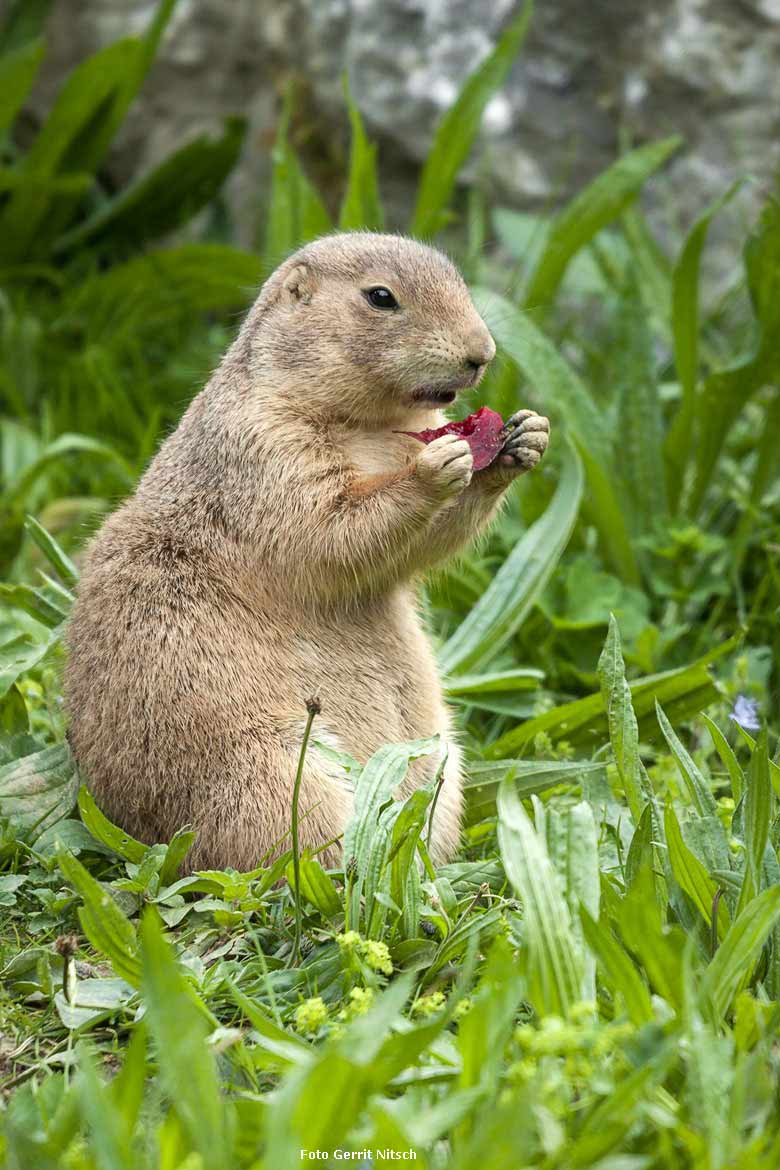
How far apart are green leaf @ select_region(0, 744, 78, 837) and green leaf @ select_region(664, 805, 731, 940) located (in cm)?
166

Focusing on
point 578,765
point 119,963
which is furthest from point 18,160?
point 119,963

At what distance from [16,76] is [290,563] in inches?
194

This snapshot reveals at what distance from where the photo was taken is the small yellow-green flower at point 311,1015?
265cm

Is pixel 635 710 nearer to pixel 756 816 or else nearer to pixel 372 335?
pixel 756 816

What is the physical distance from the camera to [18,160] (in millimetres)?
7961

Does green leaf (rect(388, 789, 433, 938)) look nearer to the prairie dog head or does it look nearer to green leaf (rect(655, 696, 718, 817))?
green leaf (rect(655, 696, 718, 817))

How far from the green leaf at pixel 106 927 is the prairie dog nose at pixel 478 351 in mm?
1689

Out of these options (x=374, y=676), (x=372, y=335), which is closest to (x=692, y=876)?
(x=374, y=676)

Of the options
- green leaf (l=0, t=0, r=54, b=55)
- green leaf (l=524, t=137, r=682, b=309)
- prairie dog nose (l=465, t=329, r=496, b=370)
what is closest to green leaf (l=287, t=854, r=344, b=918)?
prairie dog nose (l=465, t=329, r=496, b=370)

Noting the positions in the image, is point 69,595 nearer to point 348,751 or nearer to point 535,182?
point 348,751

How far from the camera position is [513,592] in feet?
16.0

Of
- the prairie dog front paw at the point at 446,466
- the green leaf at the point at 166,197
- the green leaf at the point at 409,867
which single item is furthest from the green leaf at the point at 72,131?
the green leaf at the point at 409,867

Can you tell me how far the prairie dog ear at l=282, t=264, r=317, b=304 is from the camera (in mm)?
4012

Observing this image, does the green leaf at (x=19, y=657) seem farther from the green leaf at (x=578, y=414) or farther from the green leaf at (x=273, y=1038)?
the green leaf at (x=578, y=414)
